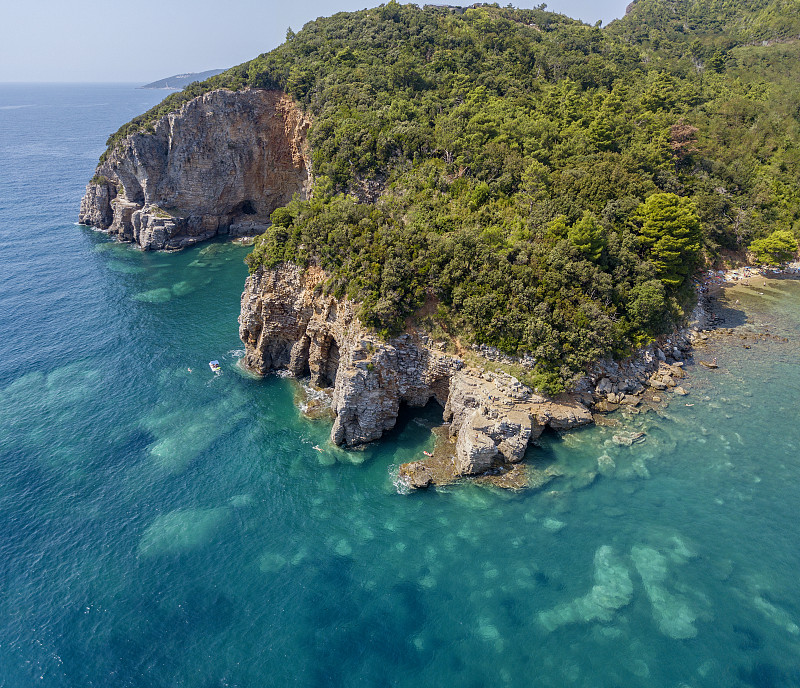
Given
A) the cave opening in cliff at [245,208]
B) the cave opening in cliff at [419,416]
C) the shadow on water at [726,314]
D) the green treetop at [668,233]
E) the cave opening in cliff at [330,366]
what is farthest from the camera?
the cave opening in cliff at [245,208]

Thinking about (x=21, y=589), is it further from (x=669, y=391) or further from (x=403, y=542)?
(x=669, y=391)

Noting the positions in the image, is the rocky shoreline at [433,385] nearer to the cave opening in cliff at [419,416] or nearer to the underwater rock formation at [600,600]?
the cave opening in cliff at [419,416]

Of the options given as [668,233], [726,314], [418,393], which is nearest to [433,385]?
[418,393]

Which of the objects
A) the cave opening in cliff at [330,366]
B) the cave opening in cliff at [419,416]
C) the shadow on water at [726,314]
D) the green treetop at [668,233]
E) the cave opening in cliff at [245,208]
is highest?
the green treetop at [668,233]

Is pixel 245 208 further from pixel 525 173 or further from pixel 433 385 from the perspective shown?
pixel 433 385

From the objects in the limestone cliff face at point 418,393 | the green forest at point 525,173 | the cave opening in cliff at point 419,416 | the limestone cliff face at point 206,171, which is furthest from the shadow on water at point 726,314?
the limestone cliff face at point 206,171

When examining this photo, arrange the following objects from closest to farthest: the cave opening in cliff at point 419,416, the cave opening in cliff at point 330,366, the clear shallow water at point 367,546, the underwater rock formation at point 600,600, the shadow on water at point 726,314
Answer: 1. the clear shallow water at point 367,546
2. the underwater rock formation at point 600,600
3. the cave opening in cliff at point 419,416
4. the cave opening in cliff at point 330,366
5. the shadow on water at point 726,314

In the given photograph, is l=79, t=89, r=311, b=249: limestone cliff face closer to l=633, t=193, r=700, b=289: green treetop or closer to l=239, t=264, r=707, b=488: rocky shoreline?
l=239, t=264, r=707, b=488: rocky shoreline
